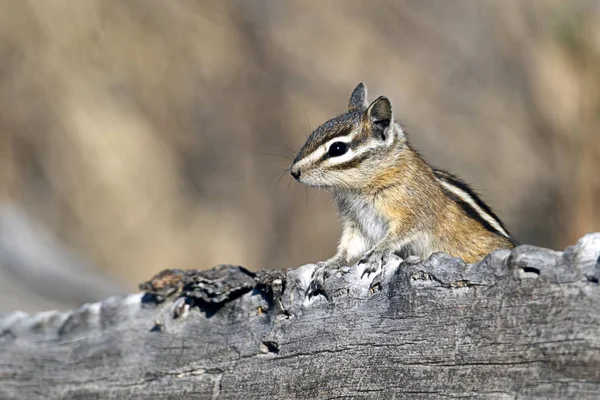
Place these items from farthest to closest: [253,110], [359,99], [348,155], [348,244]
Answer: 1. [253,110]
2. [359,99]
3. [348,244]
4. [348,155]

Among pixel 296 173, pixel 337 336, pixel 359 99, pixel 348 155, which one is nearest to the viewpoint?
pixel 337 336

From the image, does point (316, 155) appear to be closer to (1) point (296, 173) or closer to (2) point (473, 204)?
(1) point (296, 173)

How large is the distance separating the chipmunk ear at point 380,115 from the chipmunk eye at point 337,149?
21cm

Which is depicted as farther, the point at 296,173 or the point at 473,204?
the point at 473,204

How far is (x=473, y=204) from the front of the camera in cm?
424

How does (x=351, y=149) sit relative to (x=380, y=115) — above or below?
below

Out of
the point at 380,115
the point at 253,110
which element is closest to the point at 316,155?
the point at 380,115

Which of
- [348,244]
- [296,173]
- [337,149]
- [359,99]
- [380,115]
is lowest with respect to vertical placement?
[348,244]

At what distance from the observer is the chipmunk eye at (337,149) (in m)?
4.01

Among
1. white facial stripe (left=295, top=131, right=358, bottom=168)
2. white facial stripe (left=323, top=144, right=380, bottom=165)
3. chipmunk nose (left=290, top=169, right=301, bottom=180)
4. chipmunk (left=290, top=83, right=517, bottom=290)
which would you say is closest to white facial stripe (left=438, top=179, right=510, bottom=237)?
chipmunk (left=290, top=83, right=517, bottom=290)

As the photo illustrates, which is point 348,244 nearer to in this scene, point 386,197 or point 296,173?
point 386,197

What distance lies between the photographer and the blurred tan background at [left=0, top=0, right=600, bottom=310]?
23.8ft

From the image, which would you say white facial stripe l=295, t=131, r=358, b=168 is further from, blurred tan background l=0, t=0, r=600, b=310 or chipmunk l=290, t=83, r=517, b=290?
blurred tan background l=0, t=0, r=600, b=310

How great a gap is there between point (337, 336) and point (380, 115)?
1.74 meters
